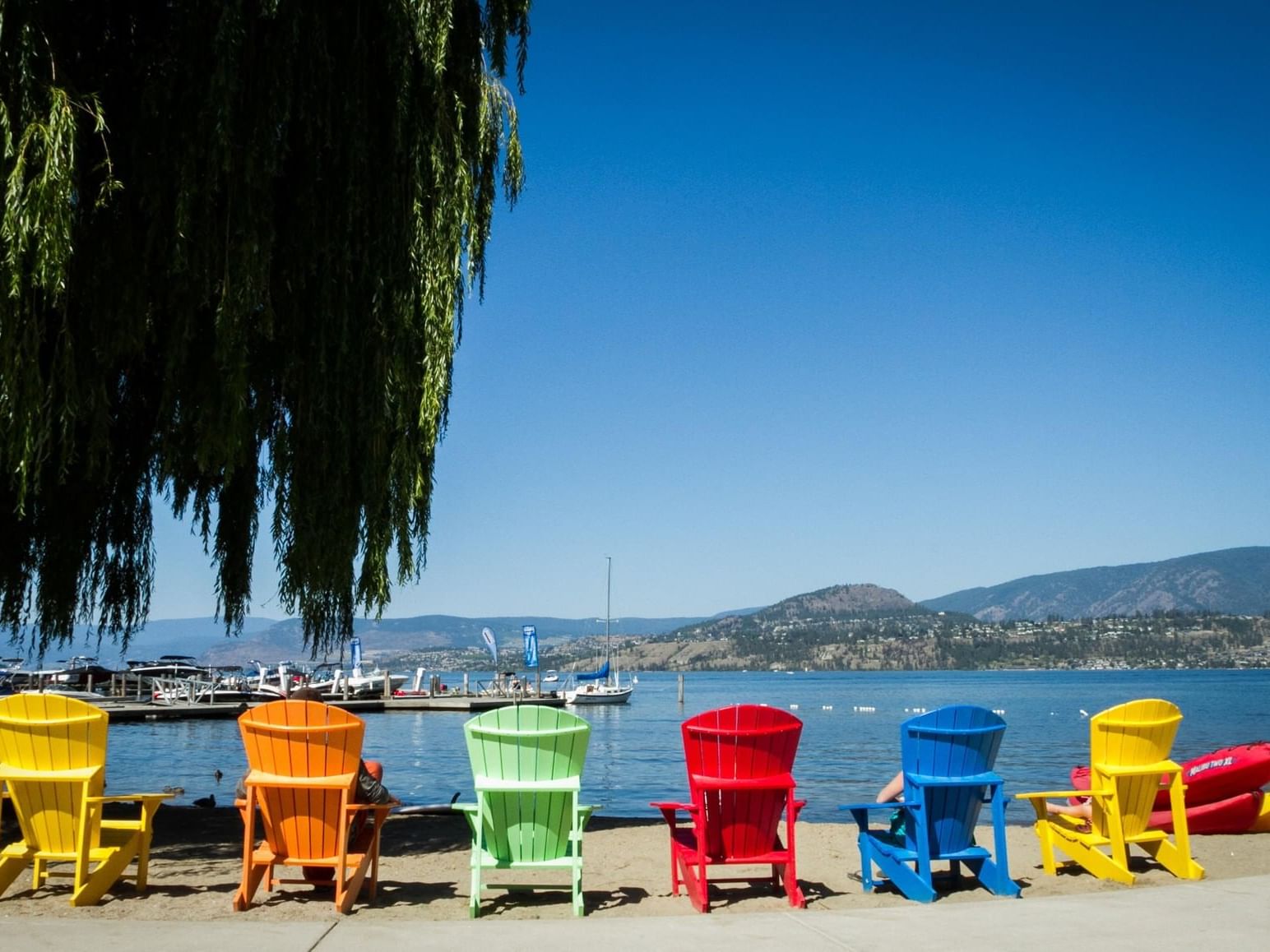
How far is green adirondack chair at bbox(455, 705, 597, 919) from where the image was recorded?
18.3 feet

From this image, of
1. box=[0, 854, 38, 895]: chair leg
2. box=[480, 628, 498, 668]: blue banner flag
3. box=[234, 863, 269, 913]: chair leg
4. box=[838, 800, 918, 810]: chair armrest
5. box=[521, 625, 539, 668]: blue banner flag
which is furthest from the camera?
box=[521, 625, 539, 668]: blue banner flag

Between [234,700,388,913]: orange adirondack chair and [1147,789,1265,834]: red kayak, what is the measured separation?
676 cm

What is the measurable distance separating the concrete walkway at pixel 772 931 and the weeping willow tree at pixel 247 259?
290 centimetres

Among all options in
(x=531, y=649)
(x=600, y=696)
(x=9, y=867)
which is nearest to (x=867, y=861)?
(x=9, y=867)

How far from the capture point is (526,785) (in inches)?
218

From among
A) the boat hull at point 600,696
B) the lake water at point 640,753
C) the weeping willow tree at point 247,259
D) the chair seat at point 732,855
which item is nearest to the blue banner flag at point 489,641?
the lake water at point 640,753

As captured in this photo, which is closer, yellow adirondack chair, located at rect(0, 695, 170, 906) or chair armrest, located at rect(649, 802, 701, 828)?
yellow adirondack chair, located at rect(0, 695, 170, 906)

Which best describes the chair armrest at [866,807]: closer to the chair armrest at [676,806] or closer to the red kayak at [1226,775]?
the chair armrest at [676,806]

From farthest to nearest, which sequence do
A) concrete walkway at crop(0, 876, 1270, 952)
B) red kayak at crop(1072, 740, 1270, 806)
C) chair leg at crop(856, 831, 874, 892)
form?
red kayak at crop(1072, 740, 1270, 806)
chair leg at crop(856, 831, 874, 892)
concrete walkway at crop(0, 876, 1270, 952)

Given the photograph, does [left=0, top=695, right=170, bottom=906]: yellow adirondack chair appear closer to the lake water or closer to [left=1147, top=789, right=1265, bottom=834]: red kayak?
[left=1147, top=789, right=1265, bottom=834]: red kayak

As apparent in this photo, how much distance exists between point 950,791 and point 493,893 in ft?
8.91

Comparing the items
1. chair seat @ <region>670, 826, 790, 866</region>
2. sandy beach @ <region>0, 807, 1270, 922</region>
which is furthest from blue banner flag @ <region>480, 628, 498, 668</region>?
chair seat @ <region>670, 826, 790, 866</region>

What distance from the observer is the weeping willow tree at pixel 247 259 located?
6.25 metres

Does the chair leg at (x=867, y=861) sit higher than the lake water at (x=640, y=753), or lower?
higher
